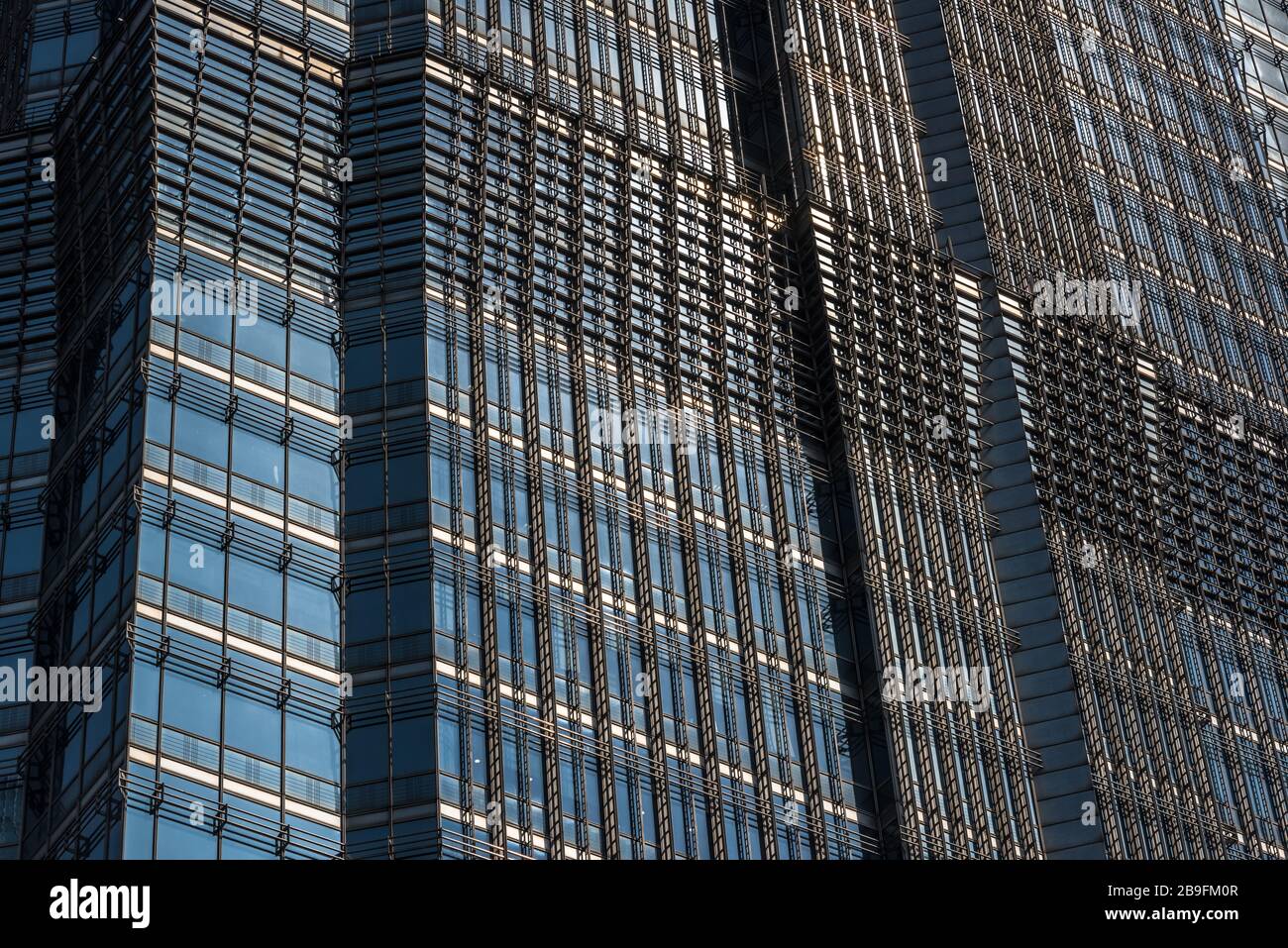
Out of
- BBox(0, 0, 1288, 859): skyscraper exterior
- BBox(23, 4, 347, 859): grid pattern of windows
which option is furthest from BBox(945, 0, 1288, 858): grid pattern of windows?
BBox(23, 4, 347, 859): grid pattern of windows

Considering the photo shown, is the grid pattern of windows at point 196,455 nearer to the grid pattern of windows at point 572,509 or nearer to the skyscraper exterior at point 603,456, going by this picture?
the skyscraper exterior at point 603,456

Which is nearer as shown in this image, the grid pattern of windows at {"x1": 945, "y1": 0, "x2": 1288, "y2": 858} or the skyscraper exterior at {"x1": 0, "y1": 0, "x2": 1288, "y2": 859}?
the skyscraper exterior at {"x1": 0, "y1": 0, "x2": 1288, "y2": 859}

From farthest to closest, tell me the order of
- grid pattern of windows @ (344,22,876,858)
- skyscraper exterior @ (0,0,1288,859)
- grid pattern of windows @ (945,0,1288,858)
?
grid pattern of windows @ (945,0,1288,858) → grid pattern of windows @ (344,22,876,858) → skyscraper exterior @ (0,0,1288,859)

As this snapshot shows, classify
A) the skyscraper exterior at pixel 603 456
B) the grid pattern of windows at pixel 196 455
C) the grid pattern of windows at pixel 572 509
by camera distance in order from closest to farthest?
the grid pattern of windows at pixel 196 455, the skyscraper exterior at pixel 603 456, the grid pattern of windows at pixel 572 509

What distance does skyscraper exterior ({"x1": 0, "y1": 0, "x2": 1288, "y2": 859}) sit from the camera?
71625mm

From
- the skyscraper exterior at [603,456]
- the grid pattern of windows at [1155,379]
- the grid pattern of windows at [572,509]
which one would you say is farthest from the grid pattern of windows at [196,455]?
the grid pattern of windows at [1155,379]

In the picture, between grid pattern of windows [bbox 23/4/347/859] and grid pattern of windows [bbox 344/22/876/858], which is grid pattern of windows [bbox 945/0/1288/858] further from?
grid pattern of windows [bbox 23/4/347/859]

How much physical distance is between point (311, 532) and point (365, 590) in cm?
267

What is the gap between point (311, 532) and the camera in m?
75.6

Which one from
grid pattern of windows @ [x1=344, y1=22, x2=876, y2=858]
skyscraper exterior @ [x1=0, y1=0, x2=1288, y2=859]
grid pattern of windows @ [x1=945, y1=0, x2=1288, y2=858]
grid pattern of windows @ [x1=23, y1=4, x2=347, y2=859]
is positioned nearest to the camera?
grid pattern of windows @ [x1=23, y1=4, x2=347, y2=859]

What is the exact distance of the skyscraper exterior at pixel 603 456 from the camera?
71625mm

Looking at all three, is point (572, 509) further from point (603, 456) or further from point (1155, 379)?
point (1155, 379)

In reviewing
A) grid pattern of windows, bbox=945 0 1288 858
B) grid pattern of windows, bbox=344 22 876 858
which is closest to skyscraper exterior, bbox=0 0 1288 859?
grid pattern of windows, bbox=344 22 876 858
